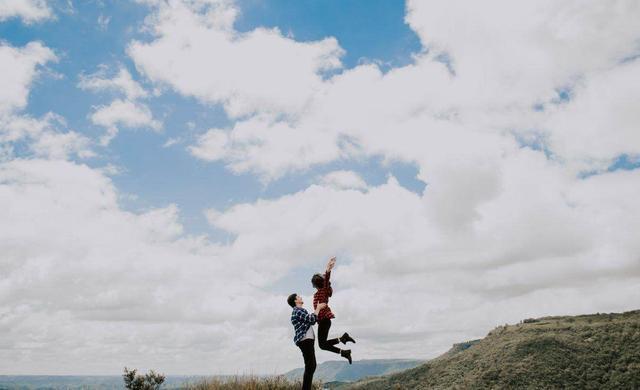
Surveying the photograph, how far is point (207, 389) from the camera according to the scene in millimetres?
11320

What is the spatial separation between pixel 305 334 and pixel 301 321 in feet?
0.76

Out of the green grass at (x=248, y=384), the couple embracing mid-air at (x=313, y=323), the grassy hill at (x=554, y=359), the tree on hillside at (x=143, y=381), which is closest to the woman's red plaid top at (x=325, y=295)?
the couple embracing mid-air at (x=313, y=323)

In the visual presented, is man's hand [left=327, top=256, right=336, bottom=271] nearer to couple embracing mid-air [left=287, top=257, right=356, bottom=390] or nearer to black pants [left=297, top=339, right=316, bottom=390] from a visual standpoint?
couple embracing mid-air [left=287, top=257, right=356, bottom=390]

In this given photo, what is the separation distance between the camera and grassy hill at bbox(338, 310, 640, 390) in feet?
328

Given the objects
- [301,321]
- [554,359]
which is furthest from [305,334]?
[554,359]

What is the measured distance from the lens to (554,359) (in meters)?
112

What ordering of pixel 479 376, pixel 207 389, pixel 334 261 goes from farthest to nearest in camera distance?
pixel 479 376 → pixel 207 389 → pixel 334 261

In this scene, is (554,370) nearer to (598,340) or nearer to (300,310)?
(598,340)

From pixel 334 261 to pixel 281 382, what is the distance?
3.57m

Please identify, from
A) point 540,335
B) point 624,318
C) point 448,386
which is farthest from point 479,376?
point 624,318

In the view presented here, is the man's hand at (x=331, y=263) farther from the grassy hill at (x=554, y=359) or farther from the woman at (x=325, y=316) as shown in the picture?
the grassy hill at (x=554, y=359)

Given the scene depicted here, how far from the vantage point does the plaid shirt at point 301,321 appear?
901cm

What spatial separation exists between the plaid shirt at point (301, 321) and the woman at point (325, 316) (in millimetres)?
271

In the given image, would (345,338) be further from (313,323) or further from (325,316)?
(313,323)
